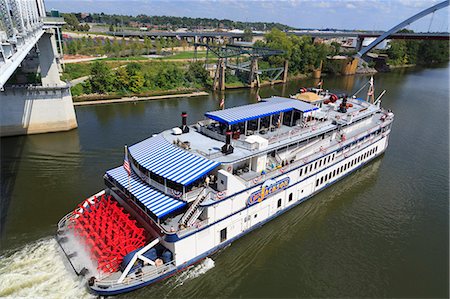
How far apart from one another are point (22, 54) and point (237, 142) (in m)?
16.3

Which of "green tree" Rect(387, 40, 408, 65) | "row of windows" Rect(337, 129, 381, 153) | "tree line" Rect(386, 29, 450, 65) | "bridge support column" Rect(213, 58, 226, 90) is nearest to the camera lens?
"row of windows" Rect(337, 129, 381, 153)

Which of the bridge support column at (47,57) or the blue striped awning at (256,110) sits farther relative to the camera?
the bridge support column at (47,57)

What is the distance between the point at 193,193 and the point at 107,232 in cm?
619

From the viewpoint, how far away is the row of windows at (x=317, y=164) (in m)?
25.3

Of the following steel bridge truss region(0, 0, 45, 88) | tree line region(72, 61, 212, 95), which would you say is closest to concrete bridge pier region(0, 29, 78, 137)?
steel bridge truss region(0, 0, 45, 88)

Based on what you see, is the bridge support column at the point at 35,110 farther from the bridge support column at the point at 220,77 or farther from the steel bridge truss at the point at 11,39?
the bridge support column at the point at 220,77

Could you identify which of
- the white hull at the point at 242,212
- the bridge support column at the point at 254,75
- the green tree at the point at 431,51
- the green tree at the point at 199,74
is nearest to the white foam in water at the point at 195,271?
the white hull at the point at 242,212

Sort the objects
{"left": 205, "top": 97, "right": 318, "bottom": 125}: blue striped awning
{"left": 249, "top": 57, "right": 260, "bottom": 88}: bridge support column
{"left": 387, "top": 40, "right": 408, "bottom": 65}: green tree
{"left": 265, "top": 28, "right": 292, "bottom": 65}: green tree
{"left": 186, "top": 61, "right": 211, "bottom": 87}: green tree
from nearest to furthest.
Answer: {"left": 205, "top": 97, "right": 318, "bottom": 125}: blue striped awning, {"left": 186, "top": 61, "right": 211, "bottom": 87}: green tree, {"left": 249, "top": 57, "right": 260, "bottom": 88}: bridge support column, {"left": 265, "top": 28, "right": 292, "bottom": 65}: green tree, {"left": 387, "top": 40, "right": 408, "bottom": 65}: green tree

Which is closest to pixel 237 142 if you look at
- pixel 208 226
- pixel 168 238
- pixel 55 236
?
pixel 208 226

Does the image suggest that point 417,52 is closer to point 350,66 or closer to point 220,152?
point 350,66

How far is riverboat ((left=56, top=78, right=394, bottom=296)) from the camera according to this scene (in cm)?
1816

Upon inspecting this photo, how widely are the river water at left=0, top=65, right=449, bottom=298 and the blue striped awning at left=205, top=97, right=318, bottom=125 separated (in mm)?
8496

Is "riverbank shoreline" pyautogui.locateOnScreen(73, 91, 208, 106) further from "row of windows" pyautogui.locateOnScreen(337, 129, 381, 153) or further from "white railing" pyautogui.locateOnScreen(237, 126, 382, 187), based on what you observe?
"white railing" pyautogui.locateOnScreen(237, 126, 382, 187)

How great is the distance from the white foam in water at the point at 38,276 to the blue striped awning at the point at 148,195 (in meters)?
5.66
